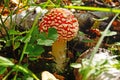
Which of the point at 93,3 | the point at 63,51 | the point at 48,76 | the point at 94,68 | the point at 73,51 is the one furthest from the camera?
the point at 93,3

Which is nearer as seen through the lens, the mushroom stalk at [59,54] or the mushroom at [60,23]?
the mushroom at [60,23]

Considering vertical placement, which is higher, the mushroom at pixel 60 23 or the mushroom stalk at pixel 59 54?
the mushroom at pixel 60 23

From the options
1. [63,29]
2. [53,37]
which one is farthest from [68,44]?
[53,37]

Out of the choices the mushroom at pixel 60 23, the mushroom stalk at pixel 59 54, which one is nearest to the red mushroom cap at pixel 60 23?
the mushroom at pixel 60 23

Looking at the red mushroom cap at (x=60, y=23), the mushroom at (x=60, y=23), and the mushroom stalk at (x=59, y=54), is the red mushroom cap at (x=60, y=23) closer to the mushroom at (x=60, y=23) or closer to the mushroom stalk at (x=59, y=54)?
the mushroom at (x=60, y=23)

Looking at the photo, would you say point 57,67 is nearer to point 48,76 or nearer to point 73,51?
point 73,51

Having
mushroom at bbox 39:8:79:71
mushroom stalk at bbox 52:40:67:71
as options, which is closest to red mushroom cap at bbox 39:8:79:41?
mushroom at bbox 39:8:79:71
